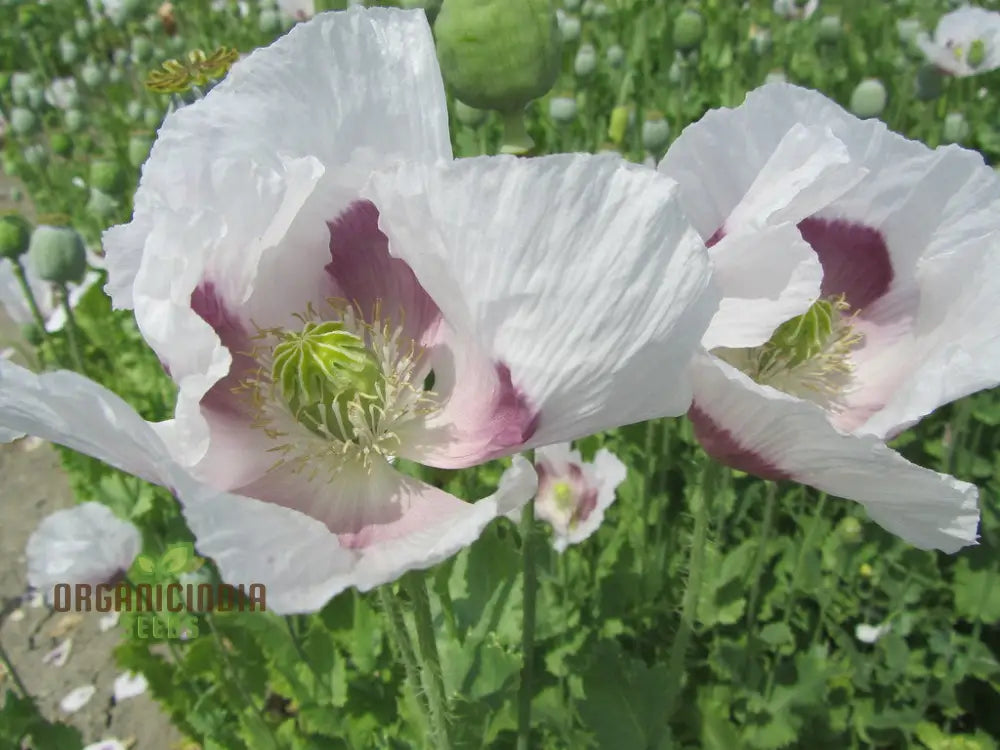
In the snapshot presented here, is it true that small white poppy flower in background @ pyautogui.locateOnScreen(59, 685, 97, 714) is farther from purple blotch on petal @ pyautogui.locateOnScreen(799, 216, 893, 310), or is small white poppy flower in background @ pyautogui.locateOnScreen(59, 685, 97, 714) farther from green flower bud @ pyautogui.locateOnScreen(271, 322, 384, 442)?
purple blotch on petal @ pyautogui.locateOnScreen(799, 216, 893, 310)

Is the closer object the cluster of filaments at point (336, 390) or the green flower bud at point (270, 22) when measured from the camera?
the cluster of filaments at point (336, 390)

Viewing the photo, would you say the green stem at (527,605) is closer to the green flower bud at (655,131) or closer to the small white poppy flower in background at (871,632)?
the small white poppy flower in background at (871,632)

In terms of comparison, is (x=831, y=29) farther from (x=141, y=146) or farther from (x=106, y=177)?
(x=106, y=177)

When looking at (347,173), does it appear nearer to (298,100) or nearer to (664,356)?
(298,100)

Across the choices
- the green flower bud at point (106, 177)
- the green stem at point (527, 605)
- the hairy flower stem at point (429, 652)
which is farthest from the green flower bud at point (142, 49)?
the hairy flower stem at point (429, 652)

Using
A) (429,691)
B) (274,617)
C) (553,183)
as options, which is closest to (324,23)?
(553,183)

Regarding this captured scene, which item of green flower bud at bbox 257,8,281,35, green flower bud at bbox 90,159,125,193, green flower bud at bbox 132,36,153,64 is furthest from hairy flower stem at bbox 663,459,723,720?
green flower bud at bbox 132,36,153,64
